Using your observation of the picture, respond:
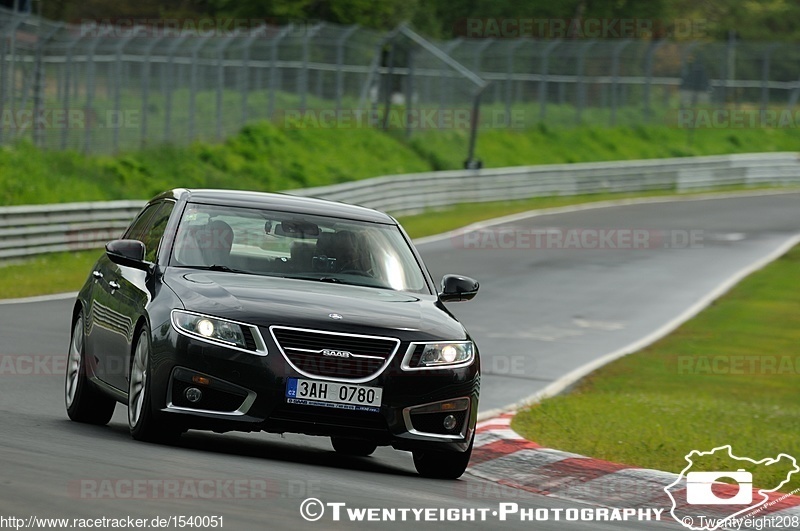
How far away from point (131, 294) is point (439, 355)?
1.87 meters

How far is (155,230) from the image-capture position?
31.5 ft

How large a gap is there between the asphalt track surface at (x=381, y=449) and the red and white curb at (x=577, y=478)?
0.37m

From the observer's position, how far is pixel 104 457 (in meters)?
7.56

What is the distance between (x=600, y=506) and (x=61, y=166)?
2201cm

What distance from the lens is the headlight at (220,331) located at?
801 cm

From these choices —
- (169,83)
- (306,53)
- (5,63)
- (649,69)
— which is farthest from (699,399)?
(649,69)

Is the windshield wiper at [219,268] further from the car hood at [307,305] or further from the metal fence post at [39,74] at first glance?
the metal fence post at [39,74]

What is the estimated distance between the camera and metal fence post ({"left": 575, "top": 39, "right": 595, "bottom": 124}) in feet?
165

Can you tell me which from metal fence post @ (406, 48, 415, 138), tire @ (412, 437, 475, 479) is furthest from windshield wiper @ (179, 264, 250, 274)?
metal fence post @ (406, 48, 415, 138)

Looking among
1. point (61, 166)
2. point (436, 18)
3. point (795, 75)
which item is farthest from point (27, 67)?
point (436, 18)

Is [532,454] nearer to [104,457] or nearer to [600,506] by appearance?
[600,506]

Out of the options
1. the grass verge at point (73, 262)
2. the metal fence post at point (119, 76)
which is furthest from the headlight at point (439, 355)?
the metal fence post at point (119, 76)

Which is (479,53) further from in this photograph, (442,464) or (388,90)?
(442,464)

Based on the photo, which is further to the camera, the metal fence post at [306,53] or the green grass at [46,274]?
the metal fence post at [306,53]
